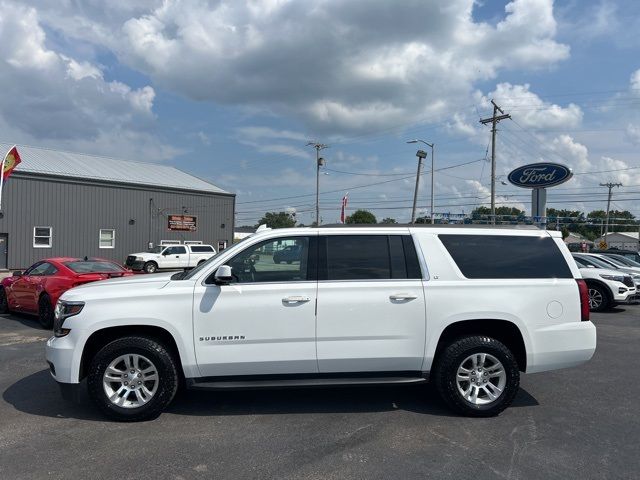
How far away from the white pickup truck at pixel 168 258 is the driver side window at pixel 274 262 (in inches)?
933

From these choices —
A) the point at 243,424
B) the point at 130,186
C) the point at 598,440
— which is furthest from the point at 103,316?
the point at 130,186

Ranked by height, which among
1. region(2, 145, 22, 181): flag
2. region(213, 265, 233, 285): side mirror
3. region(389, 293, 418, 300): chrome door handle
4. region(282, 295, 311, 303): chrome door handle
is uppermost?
region(2, 145, 22, 181): flag

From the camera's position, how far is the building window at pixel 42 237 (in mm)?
31669

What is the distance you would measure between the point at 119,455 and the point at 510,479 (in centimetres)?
299

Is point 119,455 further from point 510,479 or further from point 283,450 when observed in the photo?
→ point 510,479

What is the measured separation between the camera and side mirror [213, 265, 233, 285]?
4688mm

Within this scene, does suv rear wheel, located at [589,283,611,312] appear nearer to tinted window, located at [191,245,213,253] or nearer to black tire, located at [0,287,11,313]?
black tire, located at [0,287,11,313]

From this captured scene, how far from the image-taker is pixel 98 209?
34.9 m

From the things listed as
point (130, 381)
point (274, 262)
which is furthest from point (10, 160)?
point (274, 262)

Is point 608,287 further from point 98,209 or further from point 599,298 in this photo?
point 98,209

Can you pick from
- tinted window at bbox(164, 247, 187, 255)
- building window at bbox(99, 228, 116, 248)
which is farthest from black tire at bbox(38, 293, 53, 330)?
building window at bbox(99, 228, 116, 248)

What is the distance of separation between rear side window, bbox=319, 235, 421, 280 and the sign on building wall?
35982 millimetres

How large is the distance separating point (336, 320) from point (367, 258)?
2.31 feet

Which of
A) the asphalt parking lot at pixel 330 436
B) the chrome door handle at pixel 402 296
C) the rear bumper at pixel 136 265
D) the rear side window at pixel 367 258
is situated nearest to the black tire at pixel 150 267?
the rear bumper at pixel 136 265
